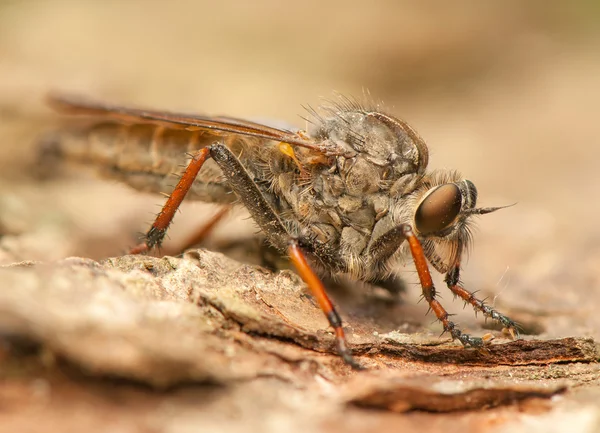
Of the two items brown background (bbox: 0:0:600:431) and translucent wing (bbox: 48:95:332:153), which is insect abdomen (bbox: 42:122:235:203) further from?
brown background (bbox: 0:0:600:431)

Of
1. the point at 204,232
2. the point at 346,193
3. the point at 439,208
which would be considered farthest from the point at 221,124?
the point at 439,208

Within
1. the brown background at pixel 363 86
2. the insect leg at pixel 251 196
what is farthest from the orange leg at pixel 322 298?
the brown background at pixel 363 86

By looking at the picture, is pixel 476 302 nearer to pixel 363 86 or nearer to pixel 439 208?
pixel 439 208

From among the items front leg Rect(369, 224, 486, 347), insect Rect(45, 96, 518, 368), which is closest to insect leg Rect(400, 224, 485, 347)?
front leg Rect(369, 224, 486, 347)

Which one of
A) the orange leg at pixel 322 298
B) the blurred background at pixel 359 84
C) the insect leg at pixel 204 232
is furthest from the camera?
the blurred background at pixel 359 84

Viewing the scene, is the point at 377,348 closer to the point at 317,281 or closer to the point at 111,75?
the point at 317,281

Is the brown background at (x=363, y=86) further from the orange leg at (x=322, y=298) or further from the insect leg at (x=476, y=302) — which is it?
the orange leg at (x=322, y=298)

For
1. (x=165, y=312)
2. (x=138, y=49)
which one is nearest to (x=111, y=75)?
(x=138, y=49)
